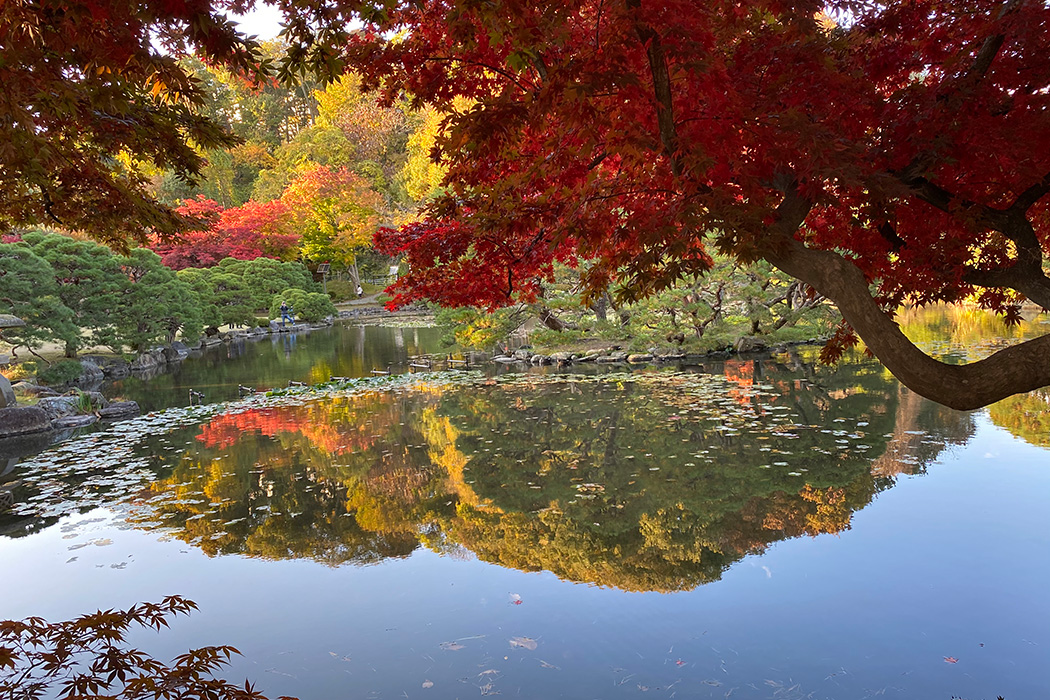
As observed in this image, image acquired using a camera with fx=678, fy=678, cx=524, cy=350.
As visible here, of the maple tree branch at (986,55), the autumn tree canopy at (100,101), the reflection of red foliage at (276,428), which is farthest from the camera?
the reflection of red foliage at (276,428)

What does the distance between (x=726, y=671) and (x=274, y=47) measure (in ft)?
124

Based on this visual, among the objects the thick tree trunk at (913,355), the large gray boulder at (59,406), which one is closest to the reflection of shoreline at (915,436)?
the thick tree trunk at (913,355)

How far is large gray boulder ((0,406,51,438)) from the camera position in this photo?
8.92 meters

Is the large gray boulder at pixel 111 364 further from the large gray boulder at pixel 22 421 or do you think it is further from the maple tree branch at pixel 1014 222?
the maple tree branch at pixel 1014 222

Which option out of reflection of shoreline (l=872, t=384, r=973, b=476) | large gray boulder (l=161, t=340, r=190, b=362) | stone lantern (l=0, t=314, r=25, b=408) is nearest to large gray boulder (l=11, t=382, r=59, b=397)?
stone lantern (l=0, t=314, r=25, b=408)

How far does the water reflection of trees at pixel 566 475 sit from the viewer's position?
4.92 metres

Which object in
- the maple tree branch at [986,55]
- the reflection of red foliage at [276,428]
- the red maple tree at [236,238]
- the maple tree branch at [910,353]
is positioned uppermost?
the red maple tree at [236,238]

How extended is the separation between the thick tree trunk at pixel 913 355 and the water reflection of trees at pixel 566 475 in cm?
226

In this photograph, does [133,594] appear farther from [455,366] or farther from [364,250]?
[364,250]

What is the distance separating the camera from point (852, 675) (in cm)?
319

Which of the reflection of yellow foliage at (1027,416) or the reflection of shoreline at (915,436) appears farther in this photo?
the reflection of yellow foliage at (1027,416)

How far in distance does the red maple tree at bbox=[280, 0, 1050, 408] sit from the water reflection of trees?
85.8 inches

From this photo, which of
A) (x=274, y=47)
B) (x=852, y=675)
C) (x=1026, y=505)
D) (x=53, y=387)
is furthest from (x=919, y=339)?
(x=274, y=47)

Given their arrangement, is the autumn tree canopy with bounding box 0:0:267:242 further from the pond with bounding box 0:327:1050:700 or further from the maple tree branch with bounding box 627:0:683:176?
the pond with bounding box 0:327:1050:700
